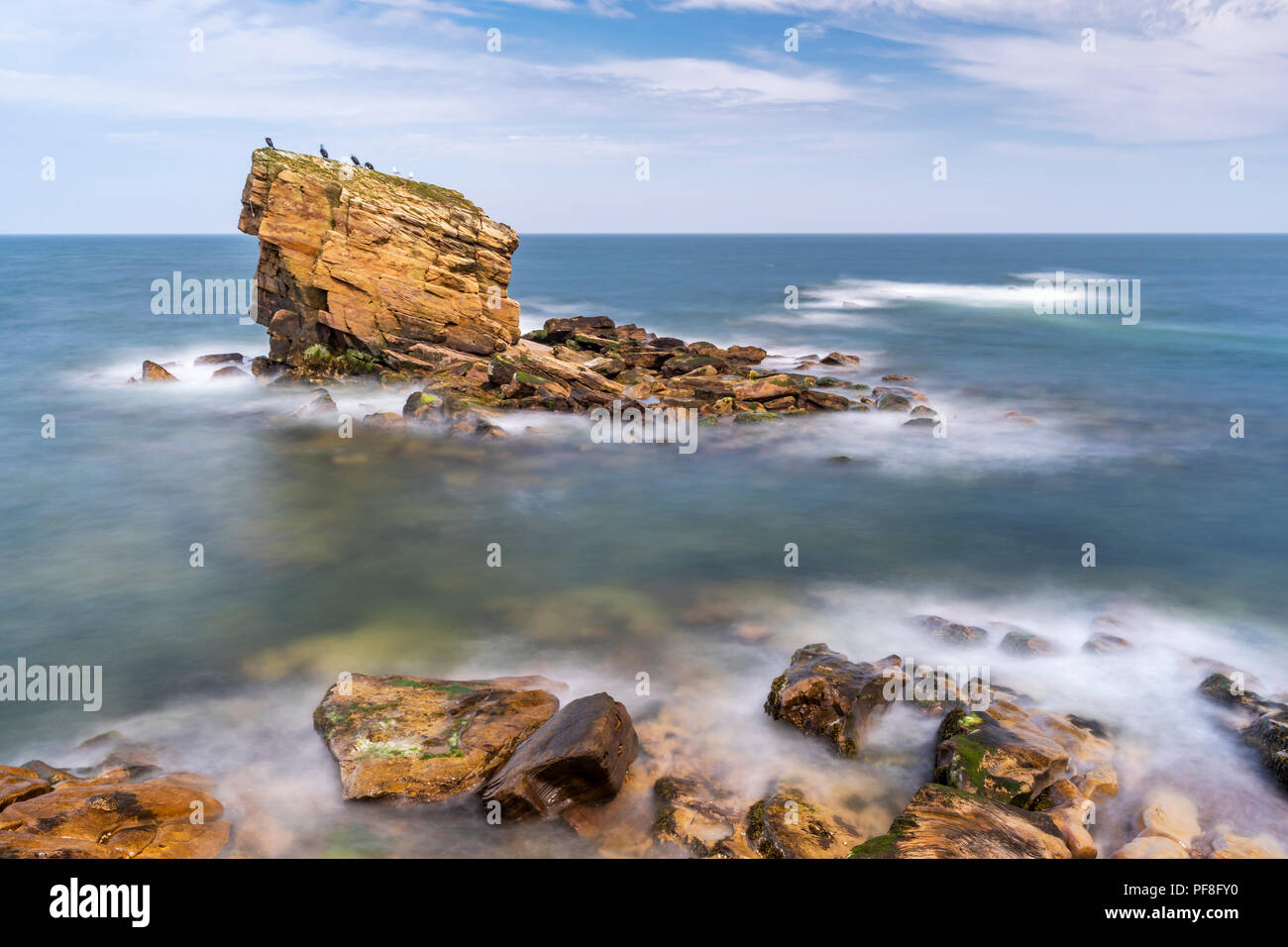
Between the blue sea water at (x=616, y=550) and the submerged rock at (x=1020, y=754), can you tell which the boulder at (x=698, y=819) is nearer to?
the blue sea water at (x=616, y=550)

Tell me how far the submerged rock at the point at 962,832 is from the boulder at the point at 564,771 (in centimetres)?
301

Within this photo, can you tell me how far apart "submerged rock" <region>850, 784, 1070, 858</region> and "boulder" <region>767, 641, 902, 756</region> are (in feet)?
7.56

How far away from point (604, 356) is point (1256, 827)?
2937 centimetres

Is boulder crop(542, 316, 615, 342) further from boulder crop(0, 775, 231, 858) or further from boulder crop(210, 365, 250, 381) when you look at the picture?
boulder crop(0, 775, 231, 858)

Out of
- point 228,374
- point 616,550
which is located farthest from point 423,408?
point 228,374

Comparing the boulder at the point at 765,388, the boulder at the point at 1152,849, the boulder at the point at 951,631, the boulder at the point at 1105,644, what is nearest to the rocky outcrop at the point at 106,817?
the boulder at the point at 1152,849

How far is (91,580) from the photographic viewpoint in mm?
16734

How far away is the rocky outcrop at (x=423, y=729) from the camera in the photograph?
404 inches

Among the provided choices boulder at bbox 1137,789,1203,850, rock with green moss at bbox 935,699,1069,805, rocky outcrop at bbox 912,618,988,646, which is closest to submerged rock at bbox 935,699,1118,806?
rock with green moss at bbox 935,699,1069,805

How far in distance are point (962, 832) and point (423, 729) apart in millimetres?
6800

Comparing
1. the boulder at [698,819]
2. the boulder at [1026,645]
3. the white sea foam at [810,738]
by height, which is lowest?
the boulder at [698,819]

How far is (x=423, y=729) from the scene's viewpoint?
11.0 m

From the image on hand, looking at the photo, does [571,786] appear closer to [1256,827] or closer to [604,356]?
[1256,827]

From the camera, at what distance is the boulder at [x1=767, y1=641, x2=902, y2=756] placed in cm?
1123
